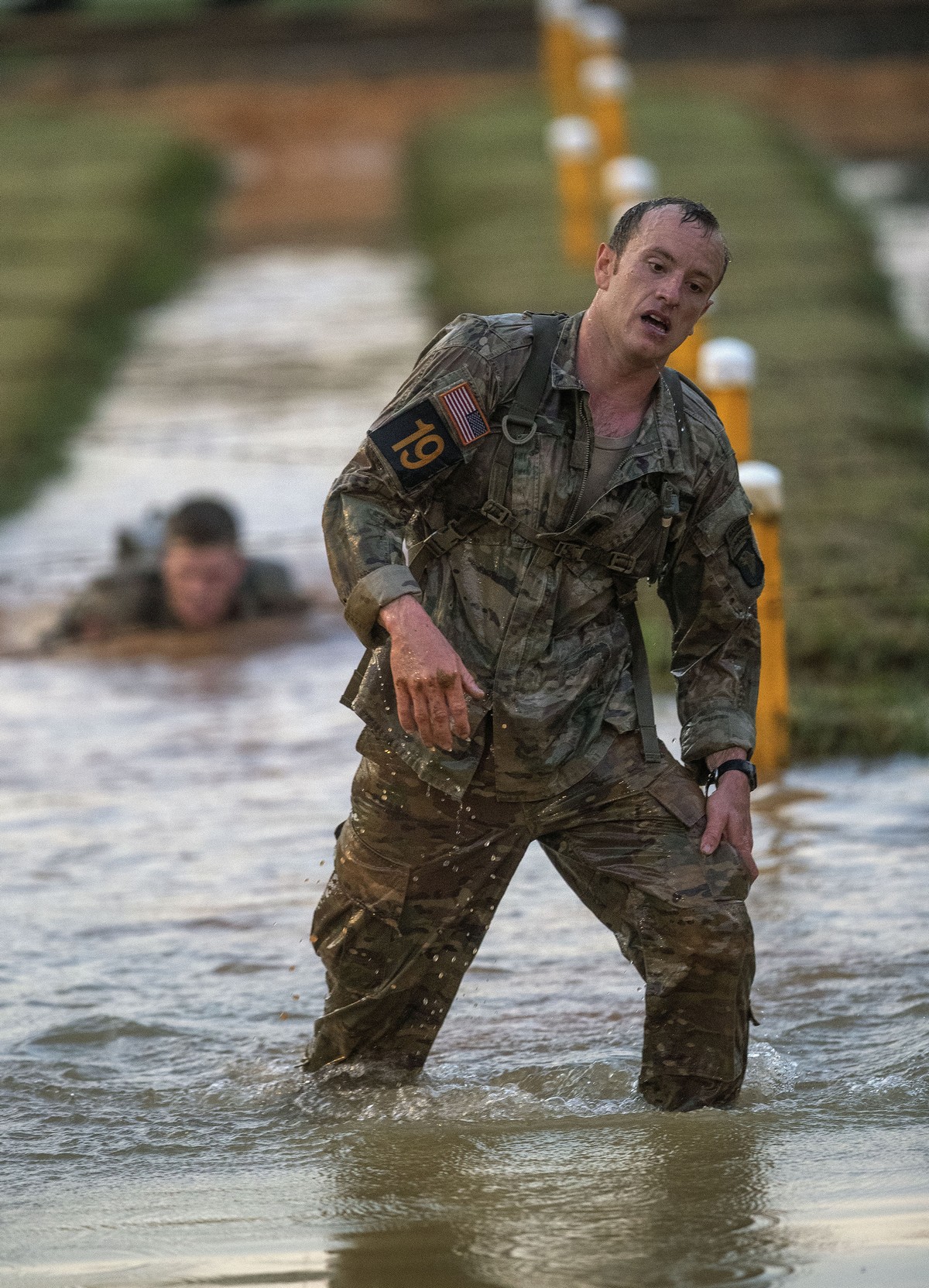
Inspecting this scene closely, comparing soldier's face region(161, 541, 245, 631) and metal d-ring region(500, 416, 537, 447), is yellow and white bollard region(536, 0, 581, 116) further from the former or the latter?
metal d-ring region(500, 416, 537, 447)

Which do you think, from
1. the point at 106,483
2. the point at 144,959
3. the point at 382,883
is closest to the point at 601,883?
the point at 382,883

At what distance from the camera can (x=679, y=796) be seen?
3.71 metres

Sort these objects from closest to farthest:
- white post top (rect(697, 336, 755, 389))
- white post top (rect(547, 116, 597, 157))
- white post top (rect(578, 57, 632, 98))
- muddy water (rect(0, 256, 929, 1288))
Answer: muddy water (rect(0, 256, 929, 1288)) → white post top (rect(697, 336, 755, 389)) → white post top (rect(547, 116, 597, 157)) → white post top (rect(578, 57, 632, 98))

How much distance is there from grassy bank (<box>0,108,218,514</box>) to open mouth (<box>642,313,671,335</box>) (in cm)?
698

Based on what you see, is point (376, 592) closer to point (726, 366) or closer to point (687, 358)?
point (726, 366)

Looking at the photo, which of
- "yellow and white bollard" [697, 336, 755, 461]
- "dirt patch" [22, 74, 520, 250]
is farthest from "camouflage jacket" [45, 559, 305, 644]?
"dirt patch" [22, 74, 520, 250]

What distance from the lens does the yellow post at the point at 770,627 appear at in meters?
5.64

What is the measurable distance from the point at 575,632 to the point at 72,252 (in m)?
12.2

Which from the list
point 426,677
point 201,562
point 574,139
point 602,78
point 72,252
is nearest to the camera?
point 426,677

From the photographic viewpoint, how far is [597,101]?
14266 millimetres

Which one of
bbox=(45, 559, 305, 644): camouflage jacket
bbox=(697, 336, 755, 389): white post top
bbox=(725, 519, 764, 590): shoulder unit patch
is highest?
bbox=(697, 336, 755, 389): white post top

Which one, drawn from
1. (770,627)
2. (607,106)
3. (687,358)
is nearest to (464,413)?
(770,627)

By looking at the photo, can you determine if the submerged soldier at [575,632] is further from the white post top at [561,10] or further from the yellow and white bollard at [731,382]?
the white post top at [561,10]

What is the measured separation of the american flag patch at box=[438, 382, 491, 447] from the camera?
355 centimetres
